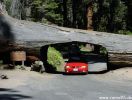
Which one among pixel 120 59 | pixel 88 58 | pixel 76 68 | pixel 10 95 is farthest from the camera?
pixel 88 58

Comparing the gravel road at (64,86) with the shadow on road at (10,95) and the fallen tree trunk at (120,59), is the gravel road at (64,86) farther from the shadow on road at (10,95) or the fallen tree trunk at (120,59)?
the fallen tree trunk at (120,59)

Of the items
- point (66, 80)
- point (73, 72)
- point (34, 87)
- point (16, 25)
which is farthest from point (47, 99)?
point (16, 25)

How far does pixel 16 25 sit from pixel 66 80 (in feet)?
20.9

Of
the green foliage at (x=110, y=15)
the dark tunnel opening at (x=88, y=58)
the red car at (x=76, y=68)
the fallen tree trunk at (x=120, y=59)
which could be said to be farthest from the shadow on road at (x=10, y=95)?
→ the green foliage at (x=110, y=15)

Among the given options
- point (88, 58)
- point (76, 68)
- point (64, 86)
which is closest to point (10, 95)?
point (64, 86)

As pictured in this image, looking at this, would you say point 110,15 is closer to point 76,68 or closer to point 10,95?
point 76,68

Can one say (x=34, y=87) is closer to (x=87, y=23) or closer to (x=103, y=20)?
(x=87, y=23)

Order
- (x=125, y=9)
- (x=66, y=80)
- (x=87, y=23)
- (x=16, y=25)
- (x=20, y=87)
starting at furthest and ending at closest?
(x=125, y=9) → (x=87, y=23) → (x=16, y=25) → (x=66, y=80) → (x=20, y=87)

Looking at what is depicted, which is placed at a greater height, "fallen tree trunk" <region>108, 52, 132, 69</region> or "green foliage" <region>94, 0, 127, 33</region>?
"green foliage" <region>94, 0, 127, 33</region>

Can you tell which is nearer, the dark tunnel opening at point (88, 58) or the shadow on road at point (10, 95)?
the shadow on road at point (10, 95)

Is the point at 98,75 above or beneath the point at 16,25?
beneath

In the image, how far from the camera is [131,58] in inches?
951

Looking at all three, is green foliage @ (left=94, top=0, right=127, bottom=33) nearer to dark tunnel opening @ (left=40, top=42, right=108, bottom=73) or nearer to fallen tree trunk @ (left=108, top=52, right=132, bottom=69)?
dark tunnel opening @ (left=40, top=42, right=108, bottom=73)

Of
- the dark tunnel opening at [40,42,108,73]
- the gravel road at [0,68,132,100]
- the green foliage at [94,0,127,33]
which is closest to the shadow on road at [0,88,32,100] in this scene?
the gravel road at [0,68,132,100]
